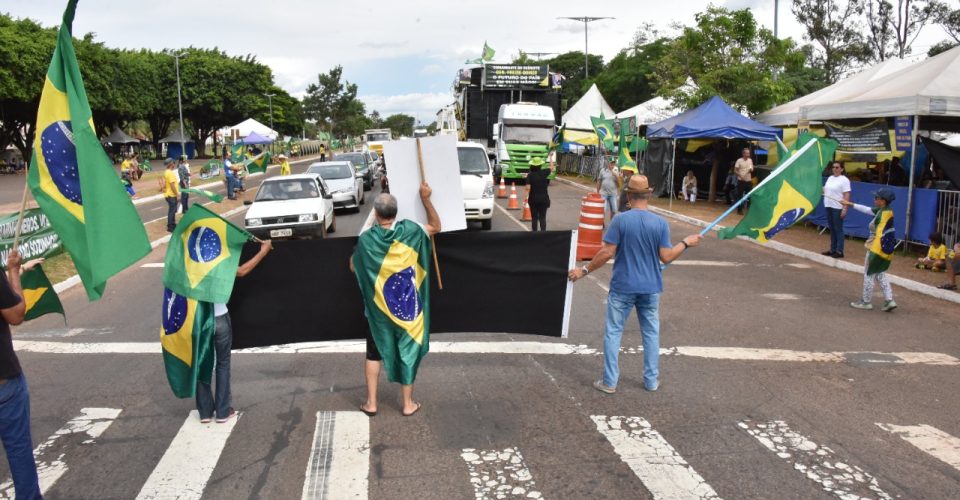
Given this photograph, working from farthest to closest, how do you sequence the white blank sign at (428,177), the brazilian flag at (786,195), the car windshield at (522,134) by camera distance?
the car windshield at (522,134)
the brazilian flag at (786,195)
the white blank sign at (428,177)

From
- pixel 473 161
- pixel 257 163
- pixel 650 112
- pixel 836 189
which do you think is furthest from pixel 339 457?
pixel 650 112

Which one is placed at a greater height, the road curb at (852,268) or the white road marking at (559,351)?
the road curb at (852,268)

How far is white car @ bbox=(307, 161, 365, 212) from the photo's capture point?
65.7 feet

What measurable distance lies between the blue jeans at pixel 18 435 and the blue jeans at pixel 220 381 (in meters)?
1.42

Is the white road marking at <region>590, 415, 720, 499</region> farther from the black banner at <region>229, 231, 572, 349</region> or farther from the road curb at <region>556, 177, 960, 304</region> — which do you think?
the road curb at <region>556, 177, 960, 304</region>

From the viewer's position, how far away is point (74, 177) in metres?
4.04

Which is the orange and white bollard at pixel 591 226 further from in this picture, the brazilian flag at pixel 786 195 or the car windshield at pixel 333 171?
the car windshield at pixel 333 171

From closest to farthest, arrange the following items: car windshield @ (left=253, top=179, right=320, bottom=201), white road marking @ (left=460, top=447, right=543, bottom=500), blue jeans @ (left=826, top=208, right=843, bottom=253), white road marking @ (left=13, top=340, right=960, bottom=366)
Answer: white road marking @ (left=460, top=447, right=543, bottom=500) < white road marking @ (left=13, top=340, right=960, bottom=366) < blue jeans @ (left=826, top=208, right=843, bottom=253) < car windshield @ (left=253, top=179, right=320, bottom=201)

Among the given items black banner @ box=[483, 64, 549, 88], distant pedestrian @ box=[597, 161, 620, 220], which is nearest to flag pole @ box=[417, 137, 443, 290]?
distant pedestrian @ box=[597, 161, 620, 220]

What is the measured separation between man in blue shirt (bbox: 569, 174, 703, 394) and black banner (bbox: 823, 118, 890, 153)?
11.1 m

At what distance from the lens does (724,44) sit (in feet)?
83.0

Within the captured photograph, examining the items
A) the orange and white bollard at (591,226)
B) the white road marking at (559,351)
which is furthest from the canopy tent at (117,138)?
the white road marking at (559,351)

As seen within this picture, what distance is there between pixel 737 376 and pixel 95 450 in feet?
17.0

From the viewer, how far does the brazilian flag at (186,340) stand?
4.77 metres
